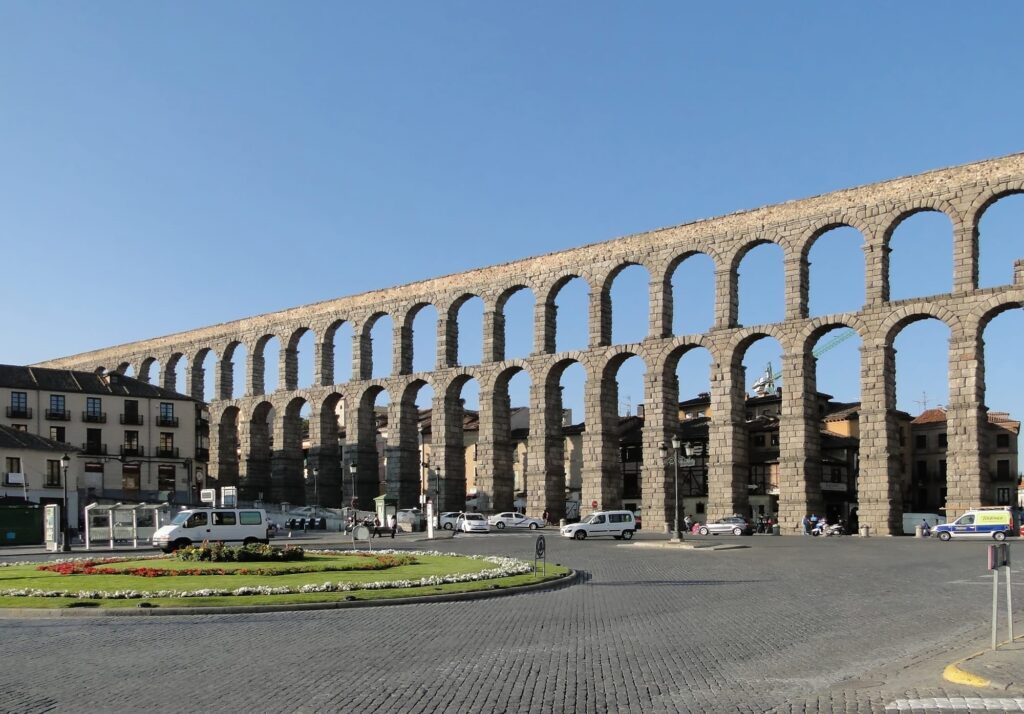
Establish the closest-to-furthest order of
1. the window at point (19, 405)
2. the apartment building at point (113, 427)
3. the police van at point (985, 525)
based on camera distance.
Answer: the police van at point (985, 525) < the window at point (19, 405) < the apartment building at point (113, 427)

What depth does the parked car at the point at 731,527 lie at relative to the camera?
219 ft

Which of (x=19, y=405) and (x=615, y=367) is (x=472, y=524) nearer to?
(x=615, y=367)

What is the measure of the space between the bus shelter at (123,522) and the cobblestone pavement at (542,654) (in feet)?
108

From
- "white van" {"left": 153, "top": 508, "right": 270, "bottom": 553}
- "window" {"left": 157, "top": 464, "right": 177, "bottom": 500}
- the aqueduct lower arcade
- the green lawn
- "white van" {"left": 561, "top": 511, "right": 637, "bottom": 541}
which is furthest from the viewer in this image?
"window" {"left": 157, "top": 464, "right": 177, "bottom": 500}

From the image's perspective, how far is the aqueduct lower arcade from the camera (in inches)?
2504

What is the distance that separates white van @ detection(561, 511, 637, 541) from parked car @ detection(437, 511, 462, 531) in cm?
1851

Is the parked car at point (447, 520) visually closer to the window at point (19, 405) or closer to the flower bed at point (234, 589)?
the window at point (19, 405)

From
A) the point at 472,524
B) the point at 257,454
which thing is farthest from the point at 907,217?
the point at 257,454

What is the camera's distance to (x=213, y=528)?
4350cm

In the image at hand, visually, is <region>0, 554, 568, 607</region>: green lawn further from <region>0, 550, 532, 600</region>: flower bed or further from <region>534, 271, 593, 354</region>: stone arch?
<region>534, 271, 593, 354</region>: stone arch

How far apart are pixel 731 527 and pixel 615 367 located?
703 inches

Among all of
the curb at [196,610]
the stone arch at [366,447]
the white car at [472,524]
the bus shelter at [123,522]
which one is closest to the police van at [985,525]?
the white car at [472,524]

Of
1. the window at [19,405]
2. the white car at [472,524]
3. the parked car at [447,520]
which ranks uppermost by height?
the window at [19,405]

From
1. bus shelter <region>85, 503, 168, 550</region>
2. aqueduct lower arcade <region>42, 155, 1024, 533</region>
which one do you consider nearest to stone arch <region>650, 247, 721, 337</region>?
aqueduct lower arcade <region>42, 155, 1024, 533</region>
